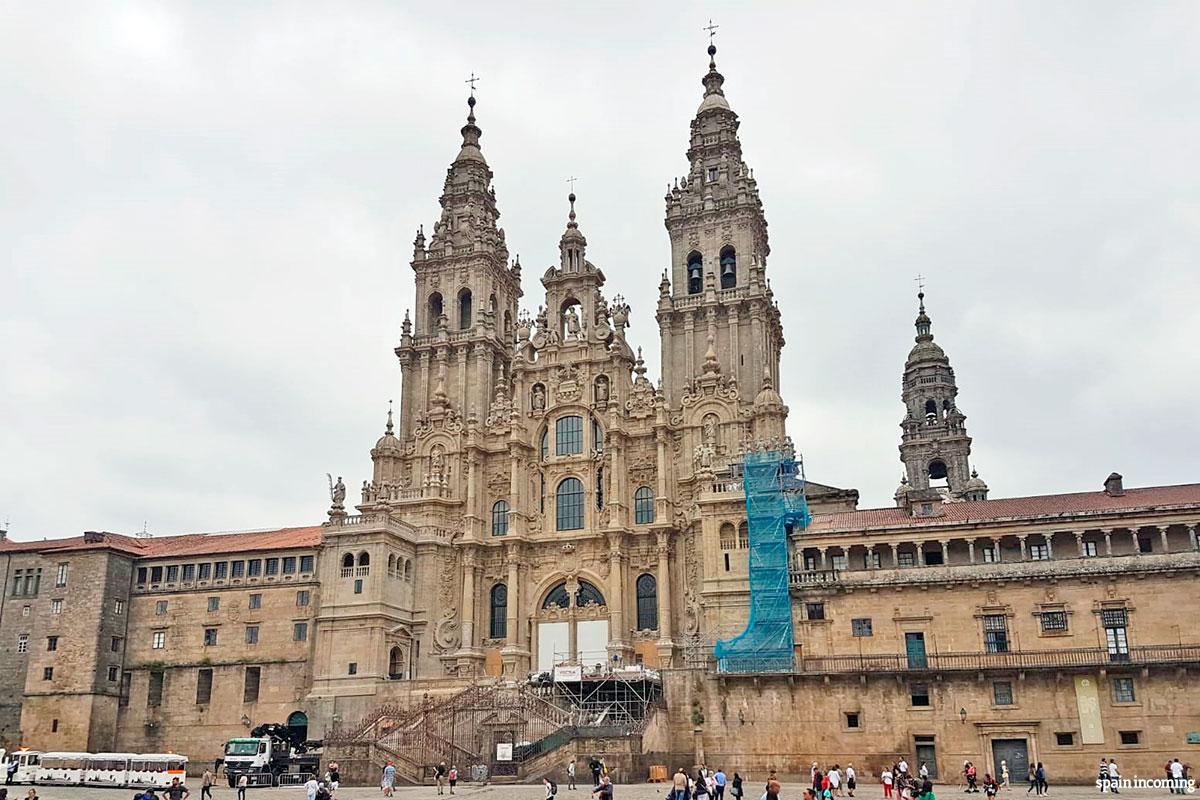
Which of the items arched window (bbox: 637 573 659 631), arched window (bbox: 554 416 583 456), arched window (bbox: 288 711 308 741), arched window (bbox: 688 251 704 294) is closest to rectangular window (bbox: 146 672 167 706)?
arched window (bbox: 288 711 308 741)

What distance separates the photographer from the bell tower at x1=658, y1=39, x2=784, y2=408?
73438 millimetres

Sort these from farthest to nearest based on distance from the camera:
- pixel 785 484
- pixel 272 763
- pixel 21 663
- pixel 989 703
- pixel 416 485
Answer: pixel 416 485 → pixel 21 663 → pixel 785 484 → pixel 272 763 → pixel 989 703

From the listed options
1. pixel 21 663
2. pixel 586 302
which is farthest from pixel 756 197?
pixel 21 663

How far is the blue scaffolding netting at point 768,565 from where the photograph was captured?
186ft

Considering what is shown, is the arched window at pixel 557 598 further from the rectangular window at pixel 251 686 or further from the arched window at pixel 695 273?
the arched window at pixel 695 273

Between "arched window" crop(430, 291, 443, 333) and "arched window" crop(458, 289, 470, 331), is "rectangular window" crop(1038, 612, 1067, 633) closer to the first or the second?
"arched window" crop(458, 289, 470, 331)

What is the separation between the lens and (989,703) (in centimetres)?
5216

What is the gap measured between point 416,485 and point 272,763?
74.6 feet

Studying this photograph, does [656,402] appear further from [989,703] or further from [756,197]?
[989,703]

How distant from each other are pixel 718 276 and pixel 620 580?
2121 centimetres

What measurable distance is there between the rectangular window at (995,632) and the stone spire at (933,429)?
38061 millimetres

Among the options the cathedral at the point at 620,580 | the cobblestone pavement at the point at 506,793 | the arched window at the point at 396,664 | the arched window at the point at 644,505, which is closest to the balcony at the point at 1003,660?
the cathedral at the point at 620,580

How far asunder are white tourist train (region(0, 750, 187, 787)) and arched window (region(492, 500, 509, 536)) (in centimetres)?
2449

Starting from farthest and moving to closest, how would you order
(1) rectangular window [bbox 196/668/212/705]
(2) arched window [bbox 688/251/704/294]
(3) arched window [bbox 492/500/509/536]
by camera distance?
(2) arched window [bbox 688/251/704/294] → (3) arched window [bbox 492/500/509/536] → (1) rectangular window [bbox 196/668/212/705]
